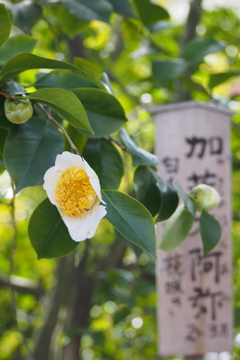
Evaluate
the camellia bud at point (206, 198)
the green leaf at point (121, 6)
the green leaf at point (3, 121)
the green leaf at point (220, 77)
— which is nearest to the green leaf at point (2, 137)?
the green leaf at point (3, 121)

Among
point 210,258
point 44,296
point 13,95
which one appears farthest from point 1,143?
point 44,296

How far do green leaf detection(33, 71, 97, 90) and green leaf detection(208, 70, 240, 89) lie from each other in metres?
0.64

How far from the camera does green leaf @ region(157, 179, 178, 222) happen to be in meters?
0.60

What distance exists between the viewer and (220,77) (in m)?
1.20

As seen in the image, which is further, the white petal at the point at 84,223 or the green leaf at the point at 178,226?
the green leaf at the point at 178,226

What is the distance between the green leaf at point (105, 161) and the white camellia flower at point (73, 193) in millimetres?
114

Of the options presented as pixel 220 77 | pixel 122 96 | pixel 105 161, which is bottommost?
pixel 105 161

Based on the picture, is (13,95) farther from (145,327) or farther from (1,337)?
(1,337)

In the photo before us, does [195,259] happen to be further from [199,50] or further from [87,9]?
[87,9]

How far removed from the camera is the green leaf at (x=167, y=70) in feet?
3.83

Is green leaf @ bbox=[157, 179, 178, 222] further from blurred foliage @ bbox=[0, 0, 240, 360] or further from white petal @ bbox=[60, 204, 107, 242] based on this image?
blurred foliage @ bbox=[0, 0, 240, 360]

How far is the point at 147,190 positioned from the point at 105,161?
65 millimetres

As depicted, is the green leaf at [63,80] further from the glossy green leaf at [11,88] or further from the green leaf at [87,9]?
the green leaf at [87,9]

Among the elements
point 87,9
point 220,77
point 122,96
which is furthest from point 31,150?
point 122,96
